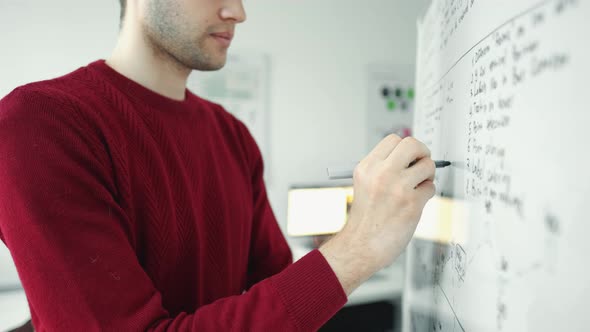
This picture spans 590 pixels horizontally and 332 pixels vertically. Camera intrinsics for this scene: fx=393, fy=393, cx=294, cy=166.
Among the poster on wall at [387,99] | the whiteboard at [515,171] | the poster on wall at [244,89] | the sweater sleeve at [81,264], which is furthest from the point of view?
the poster on wall at [387,99]

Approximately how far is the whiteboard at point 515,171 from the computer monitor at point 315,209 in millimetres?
1336

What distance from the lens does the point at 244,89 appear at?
1.96 m

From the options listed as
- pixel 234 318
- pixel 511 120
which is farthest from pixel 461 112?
pixel 234 318

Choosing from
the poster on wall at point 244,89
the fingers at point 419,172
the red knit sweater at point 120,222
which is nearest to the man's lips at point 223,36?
the red knit sweater at point 120,222

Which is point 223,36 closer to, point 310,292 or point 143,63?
point 143,63

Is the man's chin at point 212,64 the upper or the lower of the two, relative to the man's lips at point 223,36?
lower

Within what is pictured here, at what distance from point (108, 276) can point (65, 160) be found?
0.16 meters

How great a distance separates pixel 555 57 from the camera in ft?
0.98

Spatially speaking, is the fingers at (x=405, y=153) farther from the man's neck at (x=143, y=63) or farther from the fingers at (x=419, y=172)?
the man's neck at (x=143, y=63)

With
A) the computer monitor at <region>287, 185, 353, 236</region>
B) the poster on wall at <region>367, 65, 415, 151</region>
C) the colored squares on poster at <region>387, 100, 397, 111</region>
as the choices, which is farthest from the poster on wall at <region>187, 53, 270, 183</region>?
the colored squares on poster at <region>387, 100, 397, 111</region>

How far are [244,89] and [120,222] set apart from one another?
1481 mm

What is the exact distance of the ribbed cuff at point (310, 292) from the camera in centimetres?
48

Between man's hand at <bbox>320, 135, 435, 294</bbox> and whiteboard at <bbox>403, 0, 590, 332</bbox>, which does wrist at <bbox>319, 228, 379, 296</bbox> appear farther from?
whiteboard at <bbox>403, 0, 590, 332</bbox>

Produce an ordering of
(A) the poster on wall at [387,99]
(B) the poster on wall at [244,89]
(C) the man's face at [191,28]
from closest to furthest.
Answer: (C) the man's face at [191,28] < (B) the poster on wall at [244,89] < (A) the poster on wall at [387,99]
